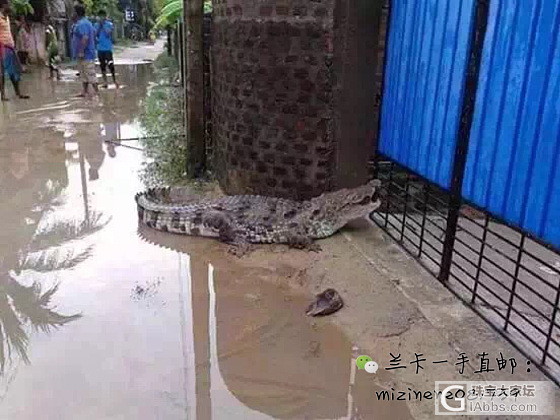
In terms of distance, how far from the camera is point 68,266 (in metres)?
3.88

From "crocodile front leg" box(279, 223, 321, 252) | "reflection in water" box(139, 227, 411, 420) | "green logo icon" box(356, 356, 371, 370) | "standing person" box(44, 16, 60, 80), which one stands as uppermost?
"standing person" box(44, 16, 60, 80)

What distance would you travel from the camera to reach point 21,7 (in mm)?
15562

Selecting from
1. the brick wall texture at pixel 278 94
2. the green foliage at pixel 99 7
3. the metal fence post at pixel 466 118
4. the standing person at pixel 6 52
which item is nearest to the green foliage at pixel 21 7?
the green foliage at pixel 99 7

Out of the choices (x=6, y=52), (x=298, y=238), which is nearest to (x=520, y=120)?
(x=298, y=238)

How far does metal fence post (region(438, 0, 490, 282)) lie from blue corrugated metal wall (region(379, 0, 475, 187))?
0.08m

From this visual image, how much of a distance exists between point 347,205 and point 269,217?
67cm

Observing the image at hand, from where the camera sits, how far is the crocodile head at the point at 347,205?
4.26 metres

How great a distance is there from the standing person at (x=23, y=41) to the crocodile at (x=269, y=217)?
13469mm

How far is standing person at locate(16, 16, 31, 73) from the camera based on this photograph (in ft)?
51.1

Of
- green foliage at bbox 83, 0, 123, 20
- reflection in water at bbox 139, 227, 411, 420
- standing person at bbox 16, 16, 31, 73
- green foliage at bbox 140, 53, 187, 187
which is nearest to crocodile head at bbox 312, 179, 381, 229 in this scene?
reflection in water at bbox 139, 227, 411, 420

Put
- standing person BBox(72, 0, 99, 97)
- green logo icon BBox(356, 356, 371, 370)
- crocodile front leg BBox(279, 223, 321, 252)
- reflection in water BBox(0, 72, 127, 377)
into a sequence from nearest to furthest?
green logo icon BBox(356, 356, 371, 370), reflection in water BBox(0, 72, 127, 377), crocodile front leg BBox(279, 223, 321, 252), standing person BBox(72, 0, 99, 97)

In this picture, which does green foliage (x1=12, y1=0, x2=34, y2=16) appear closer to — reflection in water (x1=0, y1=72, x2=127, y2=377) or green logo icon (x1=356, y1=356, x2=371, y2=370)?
reflection in water (x1=0, y1=72, x2=127, y2=377)

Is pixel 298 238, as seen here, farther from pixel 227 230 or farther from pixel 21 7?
pixel 21 7

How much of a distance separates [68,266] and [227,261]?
1.19m
